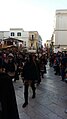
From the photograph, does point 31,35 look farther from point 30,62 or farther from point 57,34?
point 30,62

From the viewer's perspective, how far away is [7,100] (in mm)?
2564

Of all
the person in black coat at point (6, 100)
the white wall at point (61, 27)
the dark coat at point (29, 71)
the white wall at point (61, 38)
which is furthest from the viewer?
the white wall at point (61, 27)

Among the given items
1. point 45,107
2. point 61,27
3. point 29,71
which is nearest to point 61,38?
point 61,27

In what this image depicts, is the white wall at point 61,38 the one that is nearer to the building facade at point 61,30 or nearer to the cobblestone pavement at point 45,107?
the building facade at point 61,30

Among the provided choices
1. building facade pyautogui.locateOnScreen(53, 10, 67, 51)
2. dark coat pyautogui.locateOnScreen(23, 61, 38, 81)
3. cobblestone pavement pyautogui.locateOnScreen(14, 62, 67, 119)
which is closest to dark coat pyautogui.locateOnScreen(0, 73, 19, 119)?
cobblestone pavement pyautogui.locateOnScreen(14, 62, 67, 119)

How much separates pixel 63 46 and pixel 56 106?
3458cm

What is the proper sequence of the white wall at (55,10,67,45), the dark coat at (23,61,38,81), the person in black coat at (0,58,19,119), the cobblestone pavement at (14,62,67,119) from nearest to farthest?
1. the person in black coat at (0,58,19,119)
2. the cobblestone pavement at (14,62,67,119)
3. the dark coat at (23,61,38,81)
4. the white wall at (55,10,67,45)

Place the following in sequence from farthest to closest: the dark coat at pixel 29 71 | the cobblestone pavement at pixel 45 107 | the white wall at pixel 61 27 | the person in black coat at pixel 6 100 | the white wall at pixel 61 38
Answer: the white wall at pixel 61 27
the white wall at pixel 61 38
the dark coat at pixel 29 71
the cobblestone pavement at pixel 45 107
the person in black coat at pixel 6 100

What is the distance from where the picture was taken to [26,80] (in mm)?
6637

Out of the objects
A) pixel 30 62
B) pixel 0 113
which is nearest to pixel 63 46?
pixel 30 62

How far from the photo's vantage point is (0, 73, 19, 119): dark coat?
2.52 metres

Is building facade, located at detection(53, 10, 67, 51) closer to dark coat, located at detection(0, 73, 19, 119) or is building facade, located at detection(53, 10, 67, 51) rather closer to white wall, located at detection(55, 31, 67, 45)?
white wall, located at detection(55, 31, 67, 45)

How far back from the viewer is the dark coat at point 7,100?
2520mm

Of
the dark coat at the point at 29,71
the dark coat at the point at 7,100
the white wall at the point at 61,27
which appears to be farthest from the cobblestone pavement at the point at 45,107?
the white wall at the point at 61,27
